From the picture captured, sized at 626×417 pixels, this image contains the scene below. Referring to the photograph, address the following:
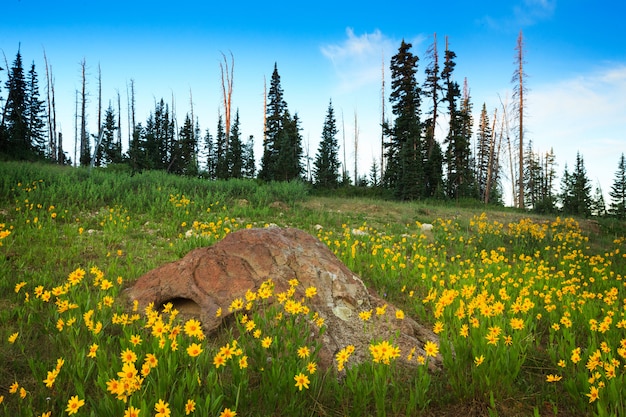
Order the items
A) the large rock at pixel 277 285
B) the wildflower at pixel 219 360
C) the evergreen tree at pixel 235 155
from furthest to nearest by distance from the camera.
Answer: the evergreen tree at pixel 235 155 → the large rock at pixel 277 285 → the wildflower at pixel 219 360

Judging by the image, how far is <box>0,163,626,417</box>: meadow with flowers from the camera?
6.37ft

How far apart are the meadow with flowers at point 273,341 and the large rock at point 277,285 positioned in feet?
0.40

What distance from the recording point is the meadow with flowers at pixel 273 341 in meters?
1.94

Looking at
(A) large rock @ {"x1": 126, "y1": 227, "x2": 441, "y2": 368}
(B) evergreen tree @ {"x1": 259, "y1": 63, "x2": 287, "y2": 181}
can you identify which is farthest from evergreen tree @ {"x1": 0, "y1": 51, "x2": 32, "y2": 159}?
(A) large rock @ {"x1": 126, "y1": 227, "x2": 441, "y2": 368}

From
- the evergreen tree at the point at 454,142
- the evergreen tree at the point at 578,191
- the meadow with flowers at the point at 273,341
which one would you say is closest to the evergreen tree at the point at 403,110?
the evergreen tree at the point at 454,142

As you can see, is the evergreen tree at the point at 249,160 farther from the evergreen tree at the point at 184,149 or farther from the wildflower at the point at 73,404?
the wildflower at the point at 73,404

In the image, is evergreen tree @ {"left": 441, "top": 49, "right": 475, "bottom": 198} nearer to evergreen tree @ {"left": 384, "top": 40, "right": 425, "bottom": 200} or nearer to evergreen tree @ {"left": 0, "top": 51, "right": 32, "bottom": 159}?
evergreen tree @ {"left": 384, "top": 40, "right": 425, "bottom": 200}

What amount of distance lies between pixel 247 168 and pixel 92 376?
42.2 m

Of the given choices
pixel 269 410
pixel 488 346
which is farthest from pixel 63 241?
pixel 488 346

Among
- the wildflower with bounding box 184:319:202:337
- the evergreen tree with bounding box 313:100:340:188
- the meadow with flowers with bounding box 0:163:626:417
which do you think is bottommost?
the meadow with flowers with bounding box 0:163:626:417

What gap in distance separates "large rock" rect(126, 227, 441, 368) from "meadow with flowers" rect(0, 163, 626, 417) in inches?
4.8

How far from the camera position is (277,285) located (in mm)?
3291

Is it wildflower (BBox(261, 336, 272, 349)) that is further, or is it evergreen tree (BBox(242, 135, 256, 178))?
evergreen tree (BBox(242, 135, 256, 178))

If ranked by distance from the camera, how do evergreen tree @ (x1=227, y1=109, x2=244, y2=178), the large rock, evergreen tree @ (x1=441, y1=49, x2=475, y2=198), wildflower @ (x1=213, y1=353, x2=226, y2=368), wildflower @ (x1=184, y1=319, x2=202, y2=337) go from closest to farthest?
wildflower @ (x1=213, y1=353, x2=226, y2=368)
wildflower @ (x1=184, y1=319, x2=202, y2=337)
the large rock
evergreen tree @ (x1=441, y1=49, x2=475, y2=198)
evergreen tree @ (x1=227, y1=109, x2=244, y2=178)
